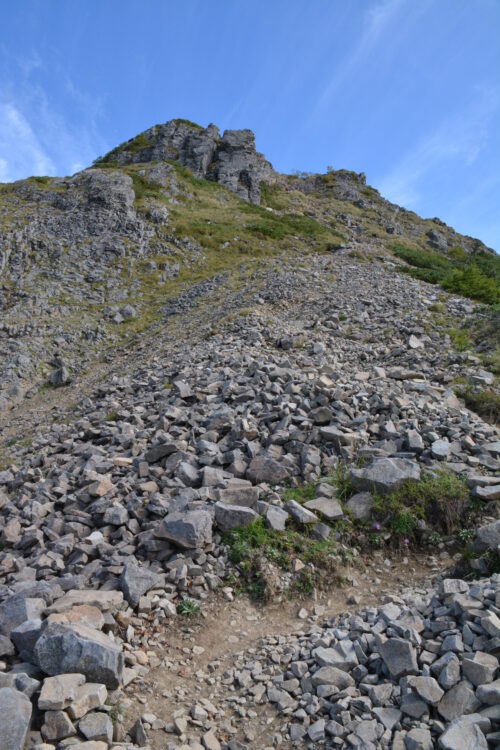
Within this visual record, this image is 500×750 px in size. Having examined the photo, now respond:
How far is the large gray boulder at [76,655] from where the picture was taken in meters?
3.56

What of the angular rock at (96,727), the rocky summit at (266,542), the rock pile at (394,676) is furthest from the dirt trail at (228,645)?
the angular rock at (96,727)

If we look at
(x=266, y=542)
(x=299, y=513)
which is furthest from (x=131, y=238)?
(x=266, y=542)

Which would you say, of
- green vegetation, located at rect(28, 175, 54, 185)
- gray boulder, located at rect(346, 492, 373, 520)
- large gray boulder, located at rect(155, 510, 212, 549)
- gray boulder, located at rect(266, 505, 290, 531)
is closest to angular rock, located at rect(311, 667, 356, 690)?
gray boulder, located at rect(266, 505, 290, 531)

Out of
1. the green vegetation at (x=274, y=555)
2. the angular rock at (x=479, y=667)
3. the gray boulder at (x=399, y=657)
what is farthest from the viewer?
the green vegetation at (x=274, y=555)

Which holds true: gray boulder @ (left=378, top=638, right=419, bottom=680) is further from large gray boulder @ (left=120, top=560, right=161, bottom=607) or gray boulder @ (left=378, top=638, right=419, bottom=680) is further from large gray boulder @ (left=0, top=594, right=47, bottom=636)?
large gray boulder @ (left=0, top=594, right=47, bottom=636)

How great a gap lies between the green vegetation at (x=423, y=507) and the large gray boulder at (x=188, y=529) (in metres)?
2.46

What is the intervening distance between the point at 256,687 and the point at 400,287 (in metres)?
18.9

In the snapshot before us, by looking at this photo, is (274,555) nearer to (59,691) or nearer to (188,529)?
(188,529)

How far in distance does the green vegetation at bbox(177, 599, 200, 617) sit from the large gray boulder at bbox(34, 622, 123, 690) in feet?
4.01

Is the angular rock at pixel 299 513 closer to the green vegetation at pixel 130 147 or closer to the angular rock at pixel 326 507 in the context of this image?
the angular rock at pixel 326 507

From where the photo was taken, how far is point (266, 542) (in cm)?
564

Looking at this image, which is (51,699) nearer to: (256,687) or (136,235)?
(256,687)

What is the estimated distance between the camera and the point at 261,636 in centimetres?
477

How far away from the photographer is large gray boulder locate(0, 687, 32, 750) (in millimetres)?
2980
